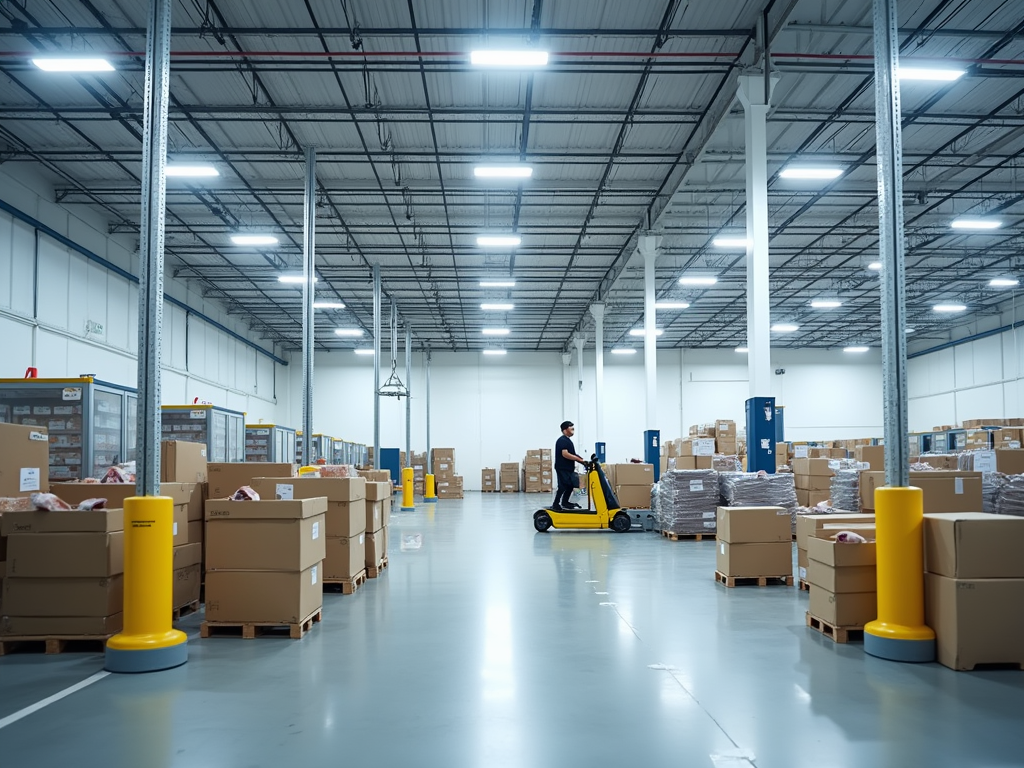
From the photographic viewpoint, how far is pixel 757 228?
1055cm

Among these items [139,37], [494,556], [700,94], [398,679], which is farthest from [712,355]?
[398,679]

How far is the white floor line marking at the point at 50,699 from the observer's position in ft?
12.2

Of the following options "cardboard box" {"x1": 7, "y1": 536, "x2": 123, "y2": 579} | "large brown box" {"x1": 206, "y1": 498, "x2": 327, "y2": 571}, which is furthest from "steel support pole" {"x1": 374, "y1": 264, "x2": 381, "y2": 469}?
"cardboard box" {"x1": 7, "y1": 536, "x2": 123, "y2": 579}

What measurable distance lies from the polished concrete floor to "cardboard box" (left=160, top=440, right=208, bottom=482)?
51.4 inches

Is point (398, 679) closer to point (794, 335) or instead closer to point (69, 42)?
point (69, 42)

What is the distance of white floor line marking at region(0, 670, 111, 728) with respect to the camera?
373 centimetres

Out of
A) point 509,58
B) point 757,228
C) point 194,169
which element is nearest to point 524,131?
point 509,58

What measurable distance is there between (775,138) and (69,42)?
11.6 meters

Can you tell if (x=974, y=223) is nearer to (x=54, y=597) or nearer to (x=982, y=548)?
(x=982, y=548)

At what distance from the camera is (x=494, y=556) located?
1039cm

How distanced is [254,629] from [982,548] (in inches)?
198

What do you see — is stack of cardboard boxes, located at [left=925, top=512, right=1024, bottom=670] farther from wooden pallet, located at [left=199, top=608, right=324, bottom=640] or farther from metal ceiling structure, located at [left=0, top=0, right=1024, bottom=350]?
metal ceiling structure, located at [left=0, top=0, right=1024, bottom=350]

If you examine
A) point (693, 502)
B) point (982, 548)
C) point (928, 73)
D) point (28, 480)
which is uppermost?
point (928, 73)

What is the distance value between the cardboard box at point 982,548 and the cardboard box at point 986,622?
6cm
